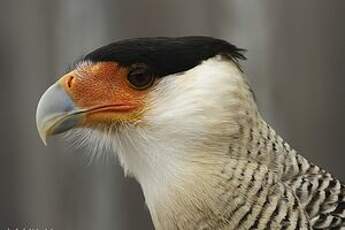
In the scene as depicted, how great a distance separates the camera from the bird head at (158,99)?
150 cm

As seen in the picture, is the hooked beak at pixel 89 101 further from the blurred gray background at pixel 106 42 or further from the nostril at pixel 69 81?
the blurred gray background at pixel 106 42

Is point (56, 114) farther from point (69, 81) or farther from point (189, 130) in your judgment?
point (189, 130)

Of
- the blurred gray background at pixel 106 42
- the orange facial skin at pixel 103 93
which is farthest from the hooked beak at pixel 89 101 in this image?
the blurred gray background at pixel 106 42

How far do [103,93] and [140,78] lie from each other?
0.26ft

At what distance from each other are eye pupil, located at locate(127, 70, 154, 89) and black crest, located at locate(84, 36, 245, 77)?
2 cm

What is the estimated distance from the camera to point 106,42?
98.7 inches

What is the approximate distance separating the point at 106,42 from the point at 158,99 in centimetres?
101

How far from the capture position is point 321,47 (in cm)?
238

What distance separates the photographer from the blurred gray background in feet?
7.83

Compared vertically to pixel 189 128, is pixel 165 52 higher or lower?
higher

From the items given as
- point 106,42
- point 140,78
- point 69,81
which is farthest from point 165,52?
point 106,42

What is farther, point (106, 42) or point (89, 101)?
point (106, 42)

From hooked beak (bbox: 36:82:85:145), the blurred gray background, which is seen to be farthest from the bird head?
the blurred gray background

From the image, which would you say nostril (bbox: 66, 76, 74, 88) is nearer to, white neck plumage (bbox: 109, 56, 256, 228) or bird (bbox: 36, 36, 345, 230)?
bird (bbox: 36, 36, 345, 230)
